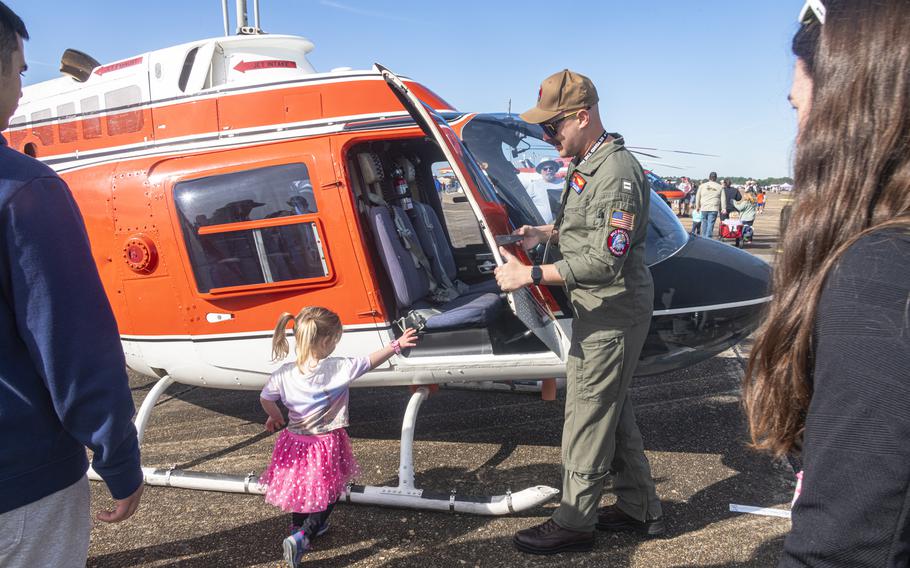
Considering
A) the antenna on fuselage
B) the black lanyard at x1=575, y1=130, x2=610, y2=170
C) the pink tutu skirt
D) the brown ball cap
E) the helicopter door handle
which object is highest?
the antenna on fuselage

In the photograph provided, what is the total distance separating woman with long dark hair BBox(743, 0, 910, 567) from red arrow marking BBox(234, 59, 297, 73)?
3568 millimetres

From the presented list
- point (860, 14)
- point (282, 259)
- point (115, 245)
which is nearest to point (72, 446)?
point (860, 14)

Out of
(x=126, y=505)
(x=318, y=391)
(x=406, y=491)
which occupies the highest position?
(x=126, y=505)

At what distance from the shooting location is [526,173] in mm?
3518

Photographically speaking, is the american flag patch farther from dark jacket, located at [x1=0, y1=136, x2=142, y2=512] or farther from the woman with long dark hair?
dark jacket, located at [x1=0, y1=136, x2=142, y2=512]

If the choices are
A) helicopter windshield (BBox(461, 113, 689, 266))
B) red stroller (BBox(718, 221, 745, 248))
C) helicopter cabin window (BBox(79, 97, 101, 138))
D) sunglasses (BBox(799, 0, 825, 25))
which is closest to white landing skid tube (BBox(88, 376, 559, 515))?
helicopter windshield (BBox(461, 113, 689, 266))

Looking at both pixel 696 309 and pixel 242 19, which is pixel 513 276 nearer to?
pixel 696 309

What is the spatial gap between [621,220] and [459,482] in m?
1.90

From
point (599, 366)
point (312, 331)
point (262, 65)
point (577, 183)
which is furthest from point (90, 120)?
point (599, 366)

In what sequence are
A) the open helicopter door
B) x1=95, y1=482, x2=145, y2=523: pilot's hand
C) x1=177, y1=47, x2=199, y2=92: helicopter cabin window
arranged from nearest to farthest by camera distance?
x1=95, y1=482, x2=145, y2=523: pilot's hand < the open helicopter door < x1=177, y1=47, x2=199, y2=92: helicopter cabin window

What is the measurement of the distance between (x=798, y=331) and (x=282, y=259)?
2889 millimetres

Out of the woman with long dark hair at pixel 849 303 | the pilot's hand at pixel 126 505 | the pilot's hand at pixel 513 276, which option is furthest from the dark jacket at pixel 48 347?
the pilot's hand at pixel 513 276

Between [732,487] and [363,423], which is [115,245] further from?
[732,487]

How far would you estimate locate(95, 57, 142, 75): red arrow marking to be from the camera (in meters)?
3.75
